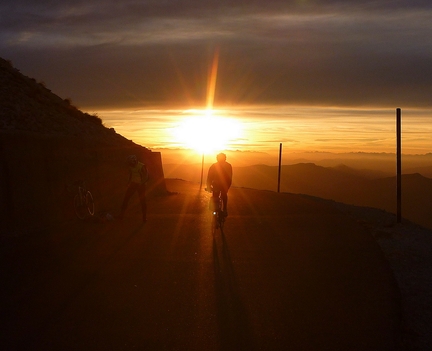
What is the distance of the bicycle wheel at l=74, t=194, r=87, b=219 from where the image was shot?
48.1ft

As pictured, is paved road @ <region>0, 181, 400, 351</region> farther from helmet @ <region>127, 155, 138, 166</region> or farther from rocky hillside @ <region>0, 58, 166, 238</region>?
helmet @ <region>127, 155, 138, 166</region>

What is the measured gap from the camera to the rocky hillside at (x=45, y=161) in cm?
1276

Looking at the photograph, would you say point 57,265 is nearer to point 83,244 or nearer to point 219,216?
point 83,244

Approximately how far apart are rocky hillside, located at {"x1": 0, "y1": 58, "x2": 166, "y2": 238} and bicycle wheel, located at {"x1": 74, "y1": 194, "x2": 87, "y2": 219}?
356 millimetres

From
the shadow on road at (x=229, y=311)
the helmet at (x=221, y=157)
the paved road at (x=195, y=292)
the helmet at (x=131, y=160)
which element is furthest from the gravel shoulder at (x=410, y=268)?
the helmet at (x=131, y=160)

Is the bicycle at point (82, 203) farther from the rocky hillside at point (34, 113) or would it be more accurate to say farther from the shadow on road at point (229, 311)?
the shadow on road at point (229, 311)

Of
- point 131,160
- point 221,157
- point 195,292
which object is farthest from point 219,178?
point 195,292

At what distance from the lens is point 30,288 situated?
7938mm

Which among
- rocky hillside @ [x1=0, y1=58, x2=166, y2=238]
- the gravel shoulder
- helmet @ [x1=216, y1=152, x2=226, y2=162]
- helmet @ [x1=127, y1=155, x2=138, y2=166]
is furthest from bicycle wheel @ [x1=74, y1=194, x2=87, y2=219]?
the gravel shoulder

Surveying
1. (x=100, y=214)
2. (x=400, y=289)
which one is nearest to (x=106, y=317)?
(x=400, y=289)

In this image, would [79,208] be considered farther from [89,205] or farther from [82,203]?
[89,205]

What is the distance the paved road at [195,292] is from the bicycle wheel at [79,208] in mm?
859

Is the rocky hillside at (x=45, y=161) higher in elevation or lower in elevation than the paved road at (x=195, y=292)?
higher

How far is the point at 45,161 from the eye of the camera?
1452 cm
